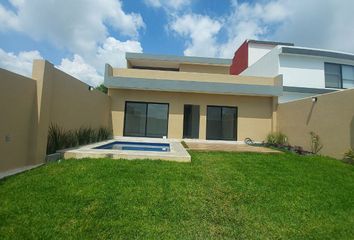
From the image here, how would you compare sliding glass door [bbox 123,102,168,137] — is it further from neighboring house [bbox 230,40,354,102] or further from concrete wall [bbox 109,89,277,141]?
neighboring house [bbox 230,40,354,102]

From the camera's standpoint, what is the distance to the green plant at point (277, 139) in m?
15.9

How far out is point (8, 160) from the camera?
7.11 m

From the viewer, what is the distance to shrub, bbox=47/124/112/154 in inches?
366

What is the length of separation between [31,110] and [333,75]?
23.1 m

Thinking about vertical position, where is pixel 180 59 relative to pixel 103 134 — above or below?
above

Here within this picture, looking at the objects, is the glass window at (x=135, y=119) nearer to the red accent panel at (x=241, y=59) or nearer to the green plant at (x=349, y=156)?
the green plant at (x=349, y=156)

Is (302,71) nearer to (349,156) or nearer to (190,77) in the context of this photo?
(190,77)

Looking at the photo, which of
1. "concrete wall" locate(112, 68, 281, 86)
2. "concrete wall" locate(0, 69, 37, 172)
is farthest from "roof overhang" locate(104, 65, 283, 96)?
"concrete wall" locate(0, 69, 37, 172)

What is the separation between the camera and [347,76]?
70.0 feet

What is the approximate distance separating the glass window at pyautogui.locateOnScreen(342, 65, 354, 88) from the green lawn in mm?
16832

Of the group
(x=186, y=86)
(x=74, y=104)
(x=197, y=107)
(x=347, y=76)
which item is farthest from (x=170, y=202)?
(x=347, y=76)

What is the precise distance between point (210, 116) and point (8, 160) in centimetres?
1319

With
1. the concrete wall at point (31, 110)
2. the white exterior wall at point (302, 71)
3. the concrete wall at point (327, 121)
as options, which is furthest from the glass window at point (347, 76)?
the concrete wall at point (31, 110)

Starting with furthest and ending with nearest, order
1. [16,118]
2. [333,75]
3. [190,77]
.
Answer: [333,75]
[190,77]
[16,118]
